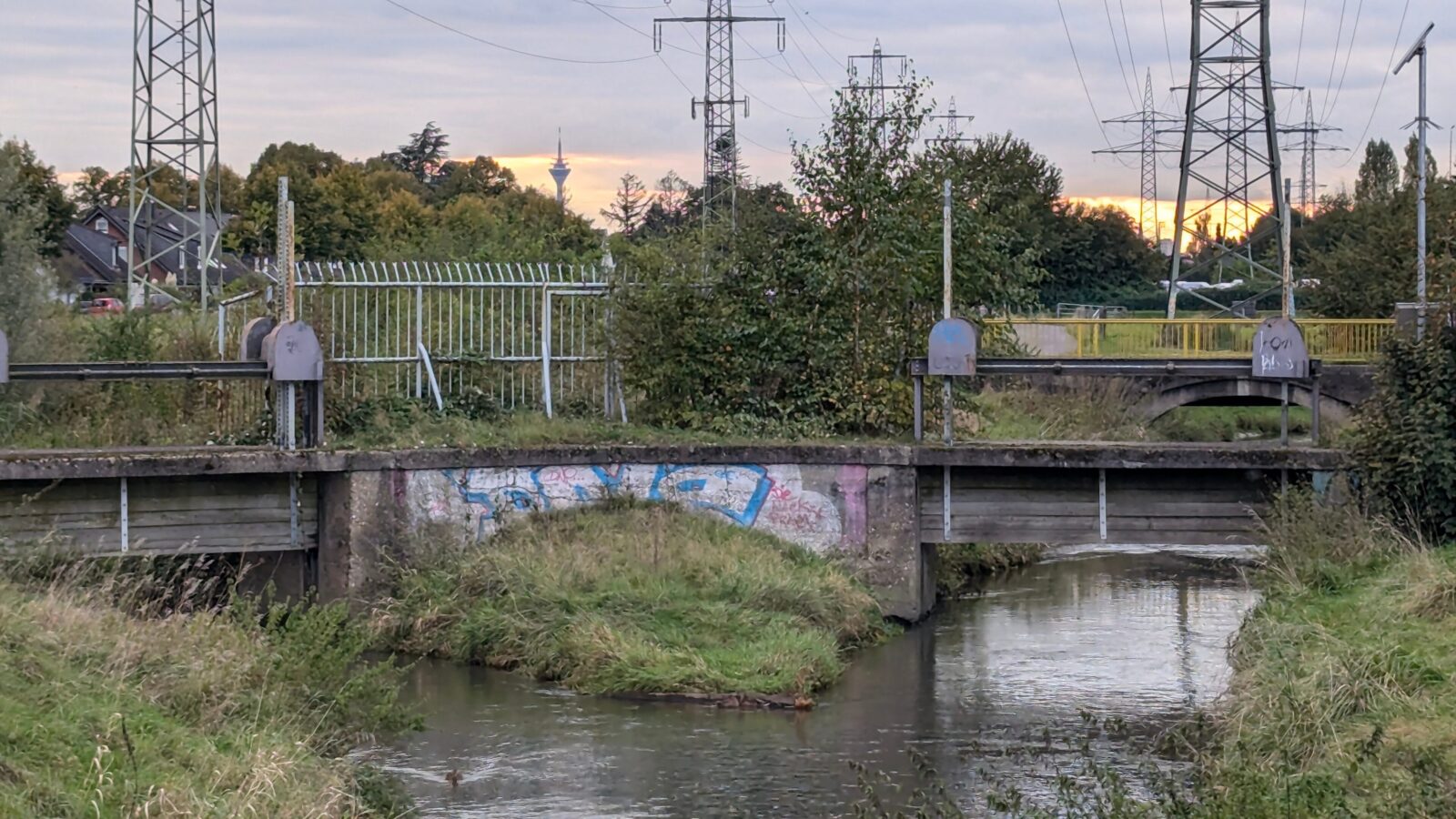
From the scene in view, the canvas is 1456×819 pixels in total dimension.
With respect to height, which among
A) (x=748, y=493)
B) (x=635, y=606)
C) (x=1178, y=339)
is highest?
(x=1178, y=339)

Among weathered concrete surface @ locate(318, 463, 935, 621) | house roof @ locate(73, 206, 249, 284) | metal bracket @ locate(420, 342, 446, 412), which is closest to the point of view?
weathered concrete surface @ locate(318, 463, 935, 621)

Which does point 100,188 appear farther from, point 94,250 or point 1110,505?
point 1110,505

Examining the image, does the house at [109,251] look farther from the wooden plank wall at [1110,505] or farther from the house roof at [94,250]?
the wooden plank wall at [1110,505]

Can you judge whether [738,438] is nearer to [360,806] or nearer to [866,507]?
[866,507]

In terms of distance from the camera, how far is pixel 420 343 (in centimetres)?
1839

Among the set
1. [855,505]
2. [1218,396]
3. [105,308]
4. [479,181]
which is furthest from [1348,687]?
[479,181]

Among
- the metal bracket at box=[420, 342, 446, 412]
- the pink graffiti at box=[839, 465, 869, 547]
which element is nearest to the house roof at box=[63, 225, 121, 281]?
the metal bracket at box=[420, 342, 446, 412]

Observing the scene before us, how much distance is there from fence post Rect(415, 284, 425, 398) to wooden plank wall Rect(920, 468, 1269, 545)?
6.12 meters

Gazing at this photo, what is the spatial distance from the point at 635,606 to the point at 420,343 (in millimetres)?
4993

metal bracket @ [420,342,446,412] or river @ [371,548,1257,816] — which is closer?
river @ [371,548,1257,816]

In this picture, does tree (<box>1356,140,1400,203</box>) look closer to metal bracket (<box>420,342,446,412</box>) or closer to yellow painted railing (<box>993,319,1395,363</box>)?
yellow painted railing (<box>993,319,1395,363</box>)

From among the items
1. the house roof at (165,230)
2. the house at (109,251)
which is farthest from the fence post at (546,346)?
the house at (109,251)

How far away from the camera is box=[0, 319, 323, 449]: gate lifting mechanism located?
15961 mm

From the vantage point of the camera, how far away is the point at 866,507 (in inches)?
685
